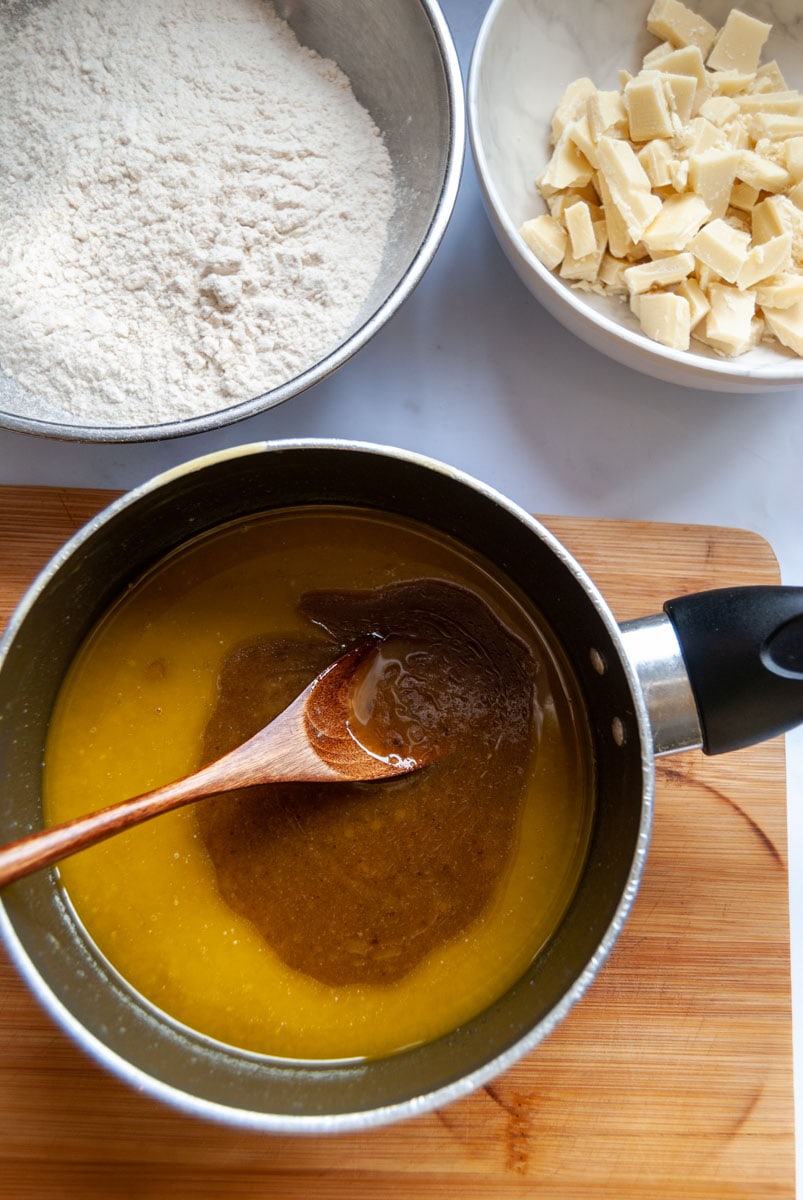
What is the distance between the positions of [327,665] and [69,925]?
1.16ft

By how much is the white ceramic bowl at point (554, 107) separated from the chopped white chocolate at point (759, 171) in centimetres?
16

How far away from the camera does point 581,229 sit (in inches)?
41.0

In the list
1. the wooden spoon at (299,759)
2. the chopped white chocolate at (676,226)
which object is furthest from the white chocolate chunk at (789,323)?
the wooden spoon at (299,759)

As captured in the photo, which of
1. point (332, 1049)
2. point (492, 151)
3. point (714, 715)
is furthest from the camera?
point (492, 151)

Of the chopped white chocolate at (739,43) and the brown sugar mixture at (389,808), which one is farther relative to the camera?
the chopped white chocolate at (739,43)

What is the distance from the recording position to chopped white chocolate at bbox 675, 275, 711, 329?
3.45 feet

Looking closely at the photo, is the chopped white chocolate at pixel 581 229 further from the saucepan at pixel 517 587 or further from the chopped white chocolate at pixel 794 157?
the saucepan at pixel 517 587

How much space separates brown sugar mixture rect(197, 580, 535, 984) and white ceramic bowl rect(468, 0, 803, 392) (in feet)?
1.03

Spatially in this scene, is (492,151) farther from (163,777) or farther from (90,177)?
(163,777)

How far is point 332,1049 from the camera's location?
3.19 ft

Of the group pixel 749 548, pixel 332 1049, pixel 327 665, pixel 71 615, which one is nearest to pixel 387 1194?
pixel 332 1049

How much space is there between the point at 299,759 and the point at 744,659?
409 mm

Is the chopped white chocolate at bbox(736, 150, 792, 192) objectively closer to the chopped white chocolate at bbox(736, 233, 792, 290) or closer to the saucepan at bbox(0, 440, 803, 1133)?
the chopped white chocolate at bbox(736, 233, 792, 290)

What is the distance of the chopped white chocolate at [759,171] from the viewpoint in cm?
105
